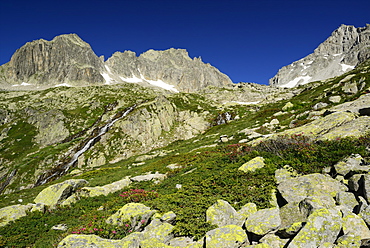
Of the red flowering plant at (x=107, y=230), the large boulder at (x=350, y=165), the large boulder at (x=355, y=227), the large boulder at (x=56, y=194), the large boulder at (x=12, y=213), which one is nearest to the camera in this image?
the large boulder at (x=355, y=227)

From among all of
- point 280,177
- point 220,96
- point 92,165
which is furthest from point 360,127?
point 220,96

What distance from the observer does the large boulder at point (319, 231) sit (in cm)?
689

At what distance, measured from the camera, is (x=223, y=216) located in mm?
10227

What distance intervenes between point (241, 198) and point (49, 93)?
203824 millimetres

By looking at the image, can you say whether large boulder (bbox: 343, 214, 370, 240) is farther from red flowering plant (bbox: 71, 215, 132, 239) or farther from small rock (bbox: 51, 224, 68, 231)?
small rock (bbox: 51, 224, 68, 231)

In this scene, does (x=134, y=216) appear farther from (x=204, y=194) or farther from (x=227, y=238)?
(x=227, y=238)

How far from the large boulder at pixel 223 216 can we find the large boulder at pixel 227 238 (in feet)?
3.91

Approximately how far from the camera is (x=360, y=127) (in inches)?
648

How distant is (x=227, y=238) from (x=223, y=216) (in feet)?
6.22

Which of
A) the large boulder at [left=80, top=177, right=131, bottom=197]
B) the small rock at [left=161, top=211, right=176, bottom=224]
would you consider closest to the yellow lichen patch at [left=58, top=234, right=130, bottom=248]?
the small rock at [left=161, top=211, right=176, bottom=224]

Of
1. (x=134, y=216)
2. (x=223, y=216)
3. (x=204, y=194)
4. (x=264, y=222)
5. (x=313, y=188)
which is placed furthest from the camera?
(x=204, y=194)

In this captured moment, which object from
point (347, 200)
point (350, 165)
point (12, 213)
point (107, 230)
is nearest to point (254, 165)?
point (350, 165)

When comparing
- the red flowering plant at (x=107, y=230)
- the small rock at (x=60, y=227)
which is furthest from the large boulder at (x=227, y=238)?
the small rock at (x=60, y=227)

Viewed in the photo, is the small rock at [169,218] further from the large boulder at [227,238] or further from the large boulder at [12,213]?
the large boulder at [12,213]
